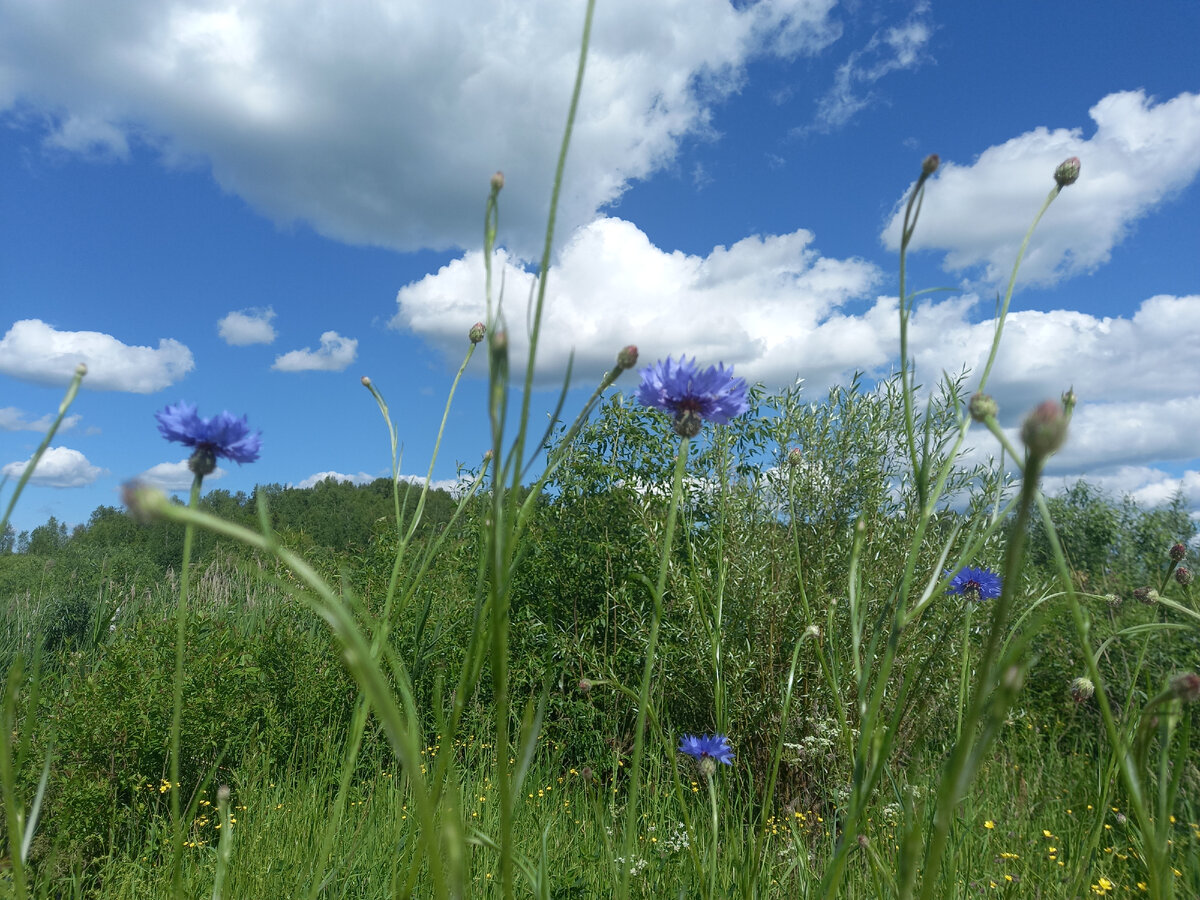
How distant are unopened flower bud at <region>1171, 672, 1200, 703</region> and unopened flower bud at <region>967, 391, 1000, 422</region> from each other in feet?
1.16

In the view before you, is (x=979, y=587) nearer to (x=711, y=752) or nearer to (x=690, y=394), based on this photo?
(x=711, y=752)

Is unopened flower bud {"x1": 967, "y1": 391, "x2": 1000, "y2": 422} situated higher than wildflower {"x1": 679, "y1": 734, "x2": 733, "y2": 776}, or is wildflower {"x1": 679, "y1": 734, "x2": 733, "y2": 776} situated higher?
unopened flower bud {"x1": 967, "y1": 391, "x2": 1000, "y2": 422}

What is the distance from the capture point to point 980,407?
88cm

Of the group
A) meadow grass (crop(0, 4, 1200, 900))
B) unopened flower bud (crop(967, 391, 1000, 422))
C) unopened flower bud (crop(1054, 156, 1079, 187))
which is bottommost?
meadow grass (crop(0, 4, 1200, 900))

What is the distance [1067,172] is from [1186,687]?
3.04 ft

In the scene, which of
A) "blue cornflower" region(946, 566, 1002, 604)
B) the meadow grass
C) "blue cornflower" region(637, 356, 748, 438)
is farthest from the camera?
the meadow grass

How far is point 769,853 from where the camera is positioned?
102 inches

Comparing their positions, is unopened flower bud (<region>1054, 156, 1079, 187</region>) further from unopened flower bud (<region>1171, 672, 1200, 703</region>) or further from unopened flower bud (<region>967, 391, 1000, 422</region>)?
unopened flower bud (<region>1171, 672, 1200, 703</region>)

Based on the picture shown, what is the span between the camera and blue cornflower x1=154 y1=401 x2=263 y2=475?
115 cm

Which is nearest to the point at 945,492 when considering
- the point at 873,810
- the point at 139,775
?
the point at 873,810

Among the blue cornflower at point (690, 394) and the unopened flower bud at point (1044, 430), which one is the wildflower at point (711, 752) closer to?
the blue cornflower at point (690, 394)

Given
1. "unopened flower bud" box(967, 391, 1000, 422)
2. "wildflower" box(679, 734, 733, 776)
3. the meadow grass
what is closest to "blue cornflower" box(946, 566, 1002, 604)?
the meadow grass

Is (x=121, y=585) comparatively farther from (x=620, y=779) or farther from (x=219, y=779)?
(x=620, y=779)

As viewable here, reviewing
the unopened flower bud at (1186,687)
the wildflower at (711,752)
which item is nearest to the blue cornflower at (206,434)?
the wildflower at (711,752)
